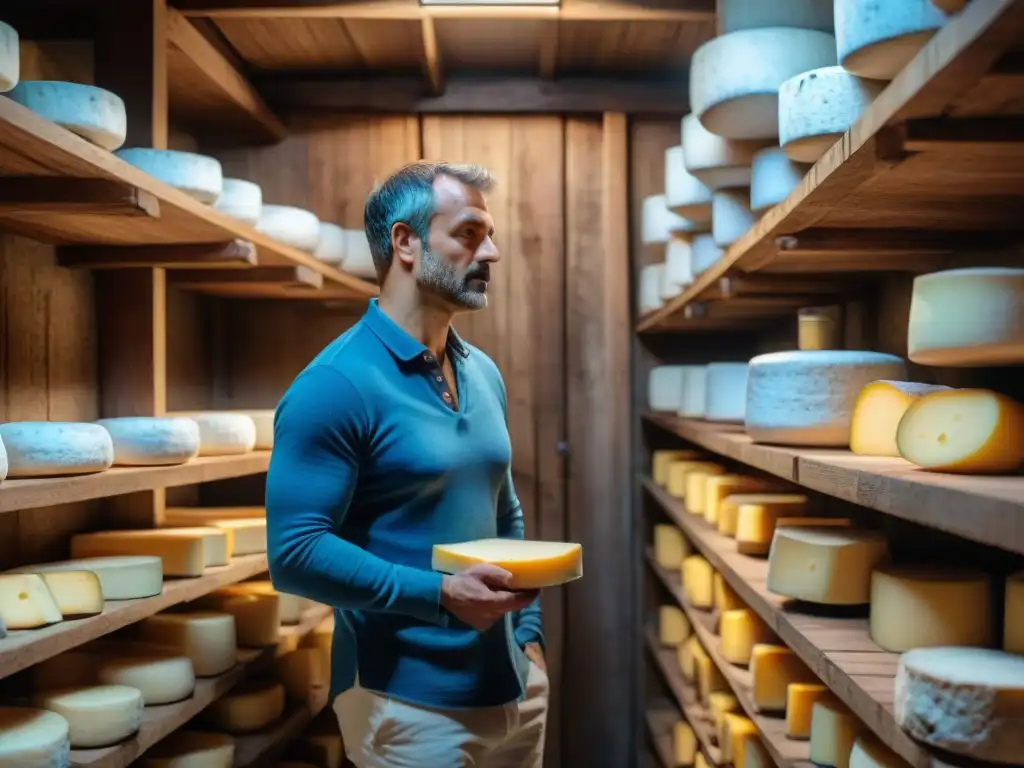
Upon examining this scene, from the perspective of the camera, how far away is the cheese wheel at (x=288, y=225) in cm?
294

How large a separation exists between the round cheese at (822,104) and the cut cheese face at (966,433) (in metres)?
0.41

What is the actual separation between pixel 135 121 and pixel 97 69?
173 millimetres

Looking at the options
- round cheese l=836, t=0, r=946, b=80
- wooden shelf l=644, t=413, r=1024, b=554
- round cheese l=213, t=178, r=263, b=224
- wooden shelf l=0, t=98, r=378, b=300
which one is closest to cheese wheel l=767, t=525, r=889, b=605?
wooden shelf l=644, t=413, r=1024, b=554

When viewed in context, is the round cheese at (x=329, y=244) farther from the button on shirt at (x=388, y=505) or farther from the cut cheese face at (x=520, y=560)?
the cut cheese face at (x=520, y=560)

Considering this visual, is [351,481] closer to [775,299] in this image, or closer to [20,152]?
[20,152]

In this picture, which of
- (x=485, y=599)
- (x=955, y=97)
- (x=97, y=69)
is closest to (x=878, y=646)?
(x=485, y=599)

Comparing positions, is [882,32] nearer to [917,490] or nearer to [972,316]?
[972,316]

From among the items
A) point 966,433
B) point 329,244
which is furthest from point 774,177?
point 329,244

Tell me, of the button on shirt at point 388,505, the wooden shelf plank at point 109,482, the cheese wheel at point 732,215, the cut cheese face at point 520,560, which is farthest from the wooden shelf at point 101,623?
the cheese wheel at point 732,215

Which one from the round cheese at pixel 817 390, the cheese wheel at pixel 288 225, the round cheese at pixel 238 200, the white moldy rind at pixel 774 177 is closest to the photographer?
the round cheese at pixel 817 390

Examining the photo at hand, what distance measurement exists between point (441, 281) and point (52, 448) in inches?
28.5

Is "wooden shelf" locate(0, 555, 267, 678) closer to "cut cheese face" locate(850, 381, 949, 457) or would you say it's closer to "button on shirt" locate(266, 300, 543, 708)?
"button on shirt" locate(266, 300, 543, 708)

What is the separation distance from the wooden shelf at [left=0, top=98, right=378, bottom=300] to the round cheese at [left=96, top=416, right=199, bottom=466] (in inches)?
16.1

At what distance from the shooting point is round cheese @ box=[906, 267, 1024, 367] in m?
1.19
